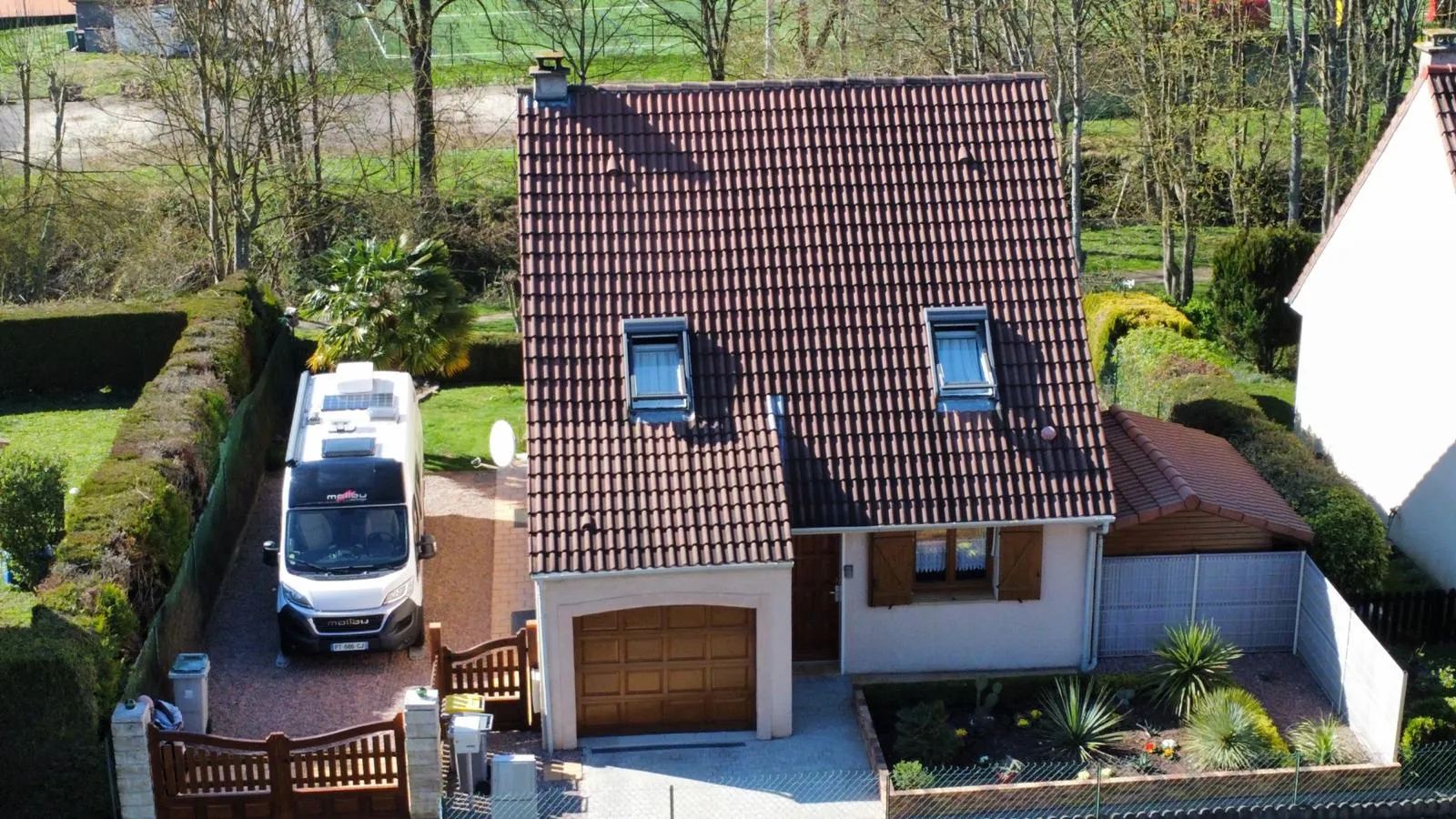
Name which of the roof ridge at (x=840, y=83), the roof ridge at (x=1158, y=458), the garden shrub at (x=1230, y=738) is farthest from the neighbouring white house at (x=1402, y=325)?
the garden shrub at (x=1230, y=738)

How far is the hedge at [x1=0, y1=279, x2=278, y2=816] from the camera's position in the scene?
15930 mm

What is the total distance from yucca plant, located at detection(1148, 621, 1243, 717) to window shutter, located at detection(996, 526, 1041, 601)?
5.61 ft

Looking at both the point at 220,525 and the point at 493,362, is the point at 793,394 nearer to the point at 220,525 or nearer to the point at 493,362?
the point at 220,525

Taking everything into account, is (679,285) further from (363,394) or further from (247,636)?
(247,636)

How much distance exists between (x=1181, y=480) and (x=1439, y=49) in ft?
24.8

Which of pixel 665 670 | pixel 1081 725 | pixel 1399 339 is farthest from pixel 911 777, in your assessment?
pixel 1399 339

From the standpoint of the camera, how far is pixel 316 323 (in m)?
36.5

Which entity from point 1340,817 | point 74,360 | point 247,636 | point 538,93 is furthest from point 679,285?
point 74,360

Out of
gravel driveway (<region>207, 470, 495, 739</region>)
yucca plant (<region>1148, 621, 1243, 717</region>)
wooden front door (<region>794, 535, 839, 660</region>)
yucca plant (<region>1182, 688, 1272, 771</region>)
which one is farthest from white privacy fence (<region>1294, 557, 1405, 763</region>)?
gravel driveway (<region>207, 470, 495, 739</region>)

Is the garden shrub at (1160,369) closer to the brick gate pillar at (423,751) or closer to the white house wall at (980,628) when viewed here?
the white house wall at (980,628)

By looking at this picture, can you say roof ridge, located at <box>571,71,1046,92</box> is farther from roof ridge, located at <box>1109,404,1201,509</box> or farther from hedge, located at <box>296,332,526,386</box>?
hedge, located at <box>296,332,526,386</box>

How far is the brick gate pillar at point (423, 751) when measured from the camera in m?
16.9

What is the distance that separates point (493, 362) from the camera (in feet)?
110

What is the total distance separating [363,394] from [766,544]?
8.13m
